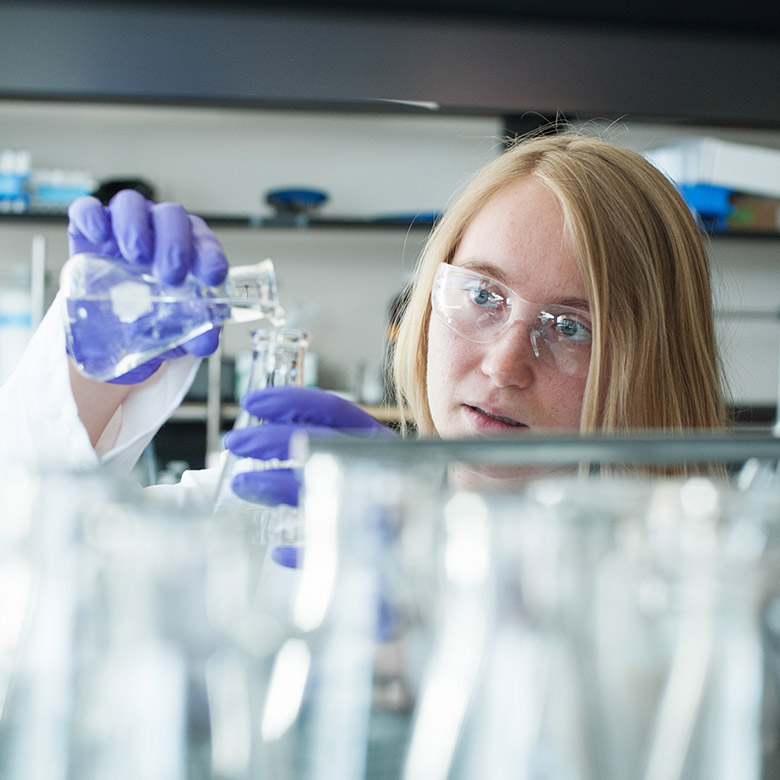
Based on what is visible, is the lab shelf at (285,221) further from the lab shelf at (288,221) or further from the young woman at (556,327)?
the young woman at (556,327)

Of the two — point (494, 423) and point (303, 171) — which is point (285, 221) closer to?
point (303, 171)

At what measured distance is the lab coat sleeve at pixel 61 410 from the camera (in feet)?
2.74

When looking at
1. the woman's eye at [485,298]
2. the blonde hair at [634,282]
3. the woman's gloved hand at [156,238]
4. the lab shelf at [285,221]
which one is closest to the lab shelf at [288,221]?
the lab shelf at [285,221]

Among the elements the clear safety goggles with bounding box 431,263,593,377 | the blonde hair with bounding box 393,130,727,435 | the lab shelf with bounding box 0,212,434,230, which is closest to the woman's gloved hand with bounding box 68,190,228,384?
the clear safety goggles with bounding box 431,263,593,377

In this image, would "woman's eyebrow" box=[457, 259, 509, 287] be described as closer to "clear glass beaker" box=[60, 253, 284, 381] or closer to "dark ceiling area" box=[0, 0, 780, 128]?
"clear glass beaker" box=[60, 253, 284, 381]

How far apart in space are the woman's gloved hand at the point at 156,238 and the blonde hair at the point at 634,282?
1.39ft

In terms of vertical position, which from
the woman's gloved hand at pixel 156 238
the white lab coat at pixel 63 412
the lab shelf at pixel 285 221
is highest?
the lab shelf at pixel 285 221

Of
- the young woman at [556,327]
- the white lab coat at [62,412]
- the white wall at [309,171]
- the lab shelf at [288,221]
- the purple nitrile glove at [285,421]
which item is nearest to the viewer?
the purple nitrile glove at [285,421]

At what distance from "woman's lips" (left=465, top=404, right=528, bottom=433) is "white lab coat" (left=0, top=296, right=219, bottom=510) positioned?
1.03 ft

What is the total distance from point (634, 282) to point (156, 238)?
1.78ft

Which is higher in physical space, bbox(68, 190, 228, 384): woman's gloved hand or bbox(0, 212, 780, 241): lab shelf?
bbox(0, 212, 780, 241): lab shelf

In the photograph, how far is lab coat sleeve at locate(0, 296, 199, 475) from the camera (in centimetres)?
84

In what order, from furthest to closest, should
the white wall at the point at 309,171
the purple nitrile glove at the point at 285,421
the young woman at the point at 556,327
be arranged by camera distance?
the white wall at the point at 309,171
the young woman at the point at 556,327
the purple nitrile glove at the point at 285,421

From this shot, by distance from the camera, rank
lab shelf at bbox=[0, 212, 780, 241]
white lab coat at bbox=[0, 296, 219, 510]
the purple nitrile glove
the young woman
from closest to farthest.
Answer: the purple nitrile glove < white lab coat at bbox=[0, 296, 219, 510] < the young woman < lab shelf at bbox=[0, 212, 780, 241]
